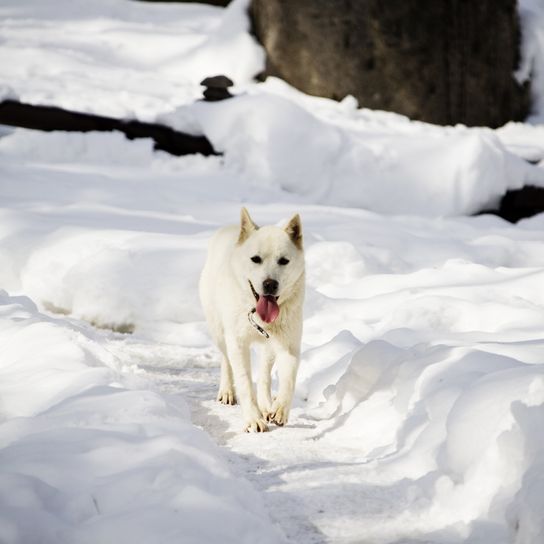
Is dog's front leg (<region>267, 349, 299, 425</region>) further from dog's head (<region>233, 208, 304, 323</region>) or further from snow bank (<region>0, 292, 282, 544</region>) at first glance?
snow bank (<region>0, 292, 282, 544</region>)

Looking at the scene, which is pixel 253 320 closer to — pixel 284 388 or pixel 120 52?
pixel 284 388

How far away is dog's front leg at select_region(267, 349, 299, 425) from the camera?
15.9 feet

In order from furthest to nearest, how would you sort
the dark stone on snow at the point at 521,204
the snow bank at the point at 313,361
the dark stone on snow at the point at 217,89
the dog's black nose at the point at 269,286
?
the dark stone on snow at the point at 217,89
the dark stone on snow at the point at 521,204
the dog's black nose at the point at 269,286
the snow bank at the point at 313,361

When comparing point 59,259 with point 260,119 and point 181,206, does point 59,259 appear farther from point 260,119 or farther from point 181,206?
point 260,119

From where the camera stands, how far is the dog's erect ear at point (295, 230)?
5.16 metres

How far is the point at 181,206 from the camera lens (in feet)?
36.0

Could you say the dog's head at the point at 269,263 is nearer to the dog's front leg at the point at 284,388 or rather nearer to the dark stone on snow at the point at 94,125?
the dog's front leg at the point at 284,388

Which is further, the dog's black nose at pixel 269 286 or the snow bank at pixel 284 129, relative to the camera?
the snow bank at pixel 284 129

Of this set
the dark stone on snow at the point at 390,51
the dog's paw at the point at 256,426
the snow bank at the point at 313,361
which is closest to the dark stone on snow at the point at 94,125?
the snow bank at the point at 313,361

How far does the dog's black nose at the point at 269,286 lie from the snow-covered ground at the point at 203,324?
0.72 m

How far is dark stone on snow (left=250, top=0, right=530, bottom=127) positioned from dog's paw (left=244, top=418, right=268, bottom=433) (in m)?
10.9

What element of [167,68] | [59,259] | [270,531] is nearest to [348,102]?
[167,68]

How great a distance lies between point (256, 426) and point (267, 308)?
25.4 inches

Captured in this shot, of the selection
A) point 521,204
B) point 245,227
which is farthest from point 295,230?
point 521,204
